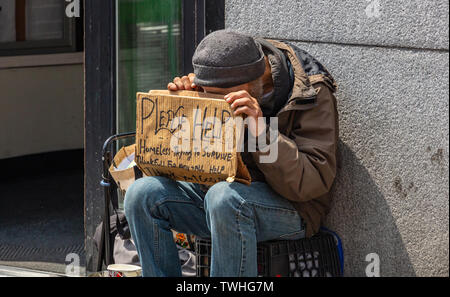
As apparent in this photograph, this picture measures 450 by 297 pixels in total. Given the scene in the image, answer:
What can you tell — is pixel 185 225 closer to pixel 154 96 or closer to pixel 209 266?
pixel 209 266

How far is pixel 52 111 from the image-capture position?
7586 millimetres

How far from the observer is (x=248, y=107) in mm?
3219

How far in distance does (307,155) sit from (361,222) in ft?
1.69

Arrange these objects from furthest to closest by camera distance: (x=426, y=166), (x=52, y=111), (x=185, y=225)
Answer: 1. (x=52, y=111)
2. (x=185, y=225)
3. (x=426, y=166)

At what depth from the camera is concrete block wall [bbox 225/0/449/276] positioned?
10.8 feet

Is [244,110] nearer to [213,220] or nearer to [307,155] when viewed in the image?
[307,155]

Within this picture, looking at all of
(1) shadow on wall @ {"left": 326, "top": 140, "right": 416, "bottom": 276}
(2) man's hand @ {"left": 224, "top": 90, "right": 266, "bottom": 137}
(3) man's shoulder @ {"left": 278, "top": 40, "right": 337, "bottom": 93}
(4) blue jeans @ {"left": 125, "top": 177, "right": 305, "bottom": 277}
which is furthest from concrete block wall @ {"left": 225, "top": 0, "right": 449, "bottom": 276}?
(2) man's hand @ {"left": 224, "top": 90, "right": 266, "bottom": 137}

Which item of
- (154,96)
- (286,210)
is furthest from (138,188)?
(286,210)

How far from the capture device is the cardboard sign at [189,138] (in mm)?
3271

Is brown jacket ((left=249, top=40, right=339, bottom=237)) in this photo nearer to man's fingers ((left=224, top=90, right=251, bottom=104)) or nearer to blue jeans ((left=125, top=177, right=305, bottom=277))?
blue jeans ((left=125, top=177, right=305, bottom=277))

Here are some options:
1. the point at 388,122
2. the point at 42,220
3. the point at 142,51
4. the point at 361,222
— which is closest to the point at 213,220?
the point at 361,222

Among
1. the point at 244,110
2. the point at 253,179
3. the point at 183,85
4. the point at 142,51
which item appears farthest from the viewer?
the point at 142,51
